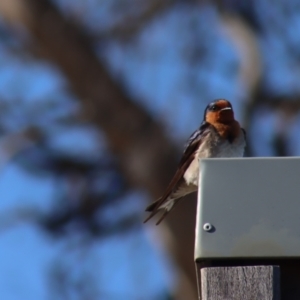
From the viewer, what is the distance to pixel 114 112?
6.00 metres

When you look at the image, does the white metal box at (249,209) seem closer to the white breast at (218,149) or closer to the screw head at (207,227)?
the screw head at (207,227)

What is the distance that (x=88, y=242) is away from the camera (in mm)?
6402

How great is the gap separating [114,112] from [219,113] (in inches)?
106

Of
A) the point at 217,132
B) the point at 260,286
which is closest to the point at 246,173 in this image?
the point at 260,286

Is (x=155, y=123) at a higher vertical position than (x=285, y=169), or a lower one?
higher

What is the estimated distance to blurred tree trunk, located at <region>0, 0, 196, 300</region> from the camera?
19.3ft

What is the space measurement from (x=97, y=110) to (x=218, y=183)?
163 inches

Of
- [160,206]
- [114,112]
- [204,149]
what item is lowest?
[160,206]

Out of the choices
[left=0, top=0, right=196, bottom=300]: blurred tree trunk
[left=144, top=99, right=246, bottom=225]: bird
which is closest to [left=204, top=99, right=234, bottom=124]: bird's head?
[left=144, top=99, right=246, bottom=225]: bird

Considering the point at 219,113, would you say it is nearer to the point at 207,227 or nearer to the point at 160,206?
the point at 160,206

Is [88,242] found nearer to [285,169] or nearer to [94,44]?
[94,44]

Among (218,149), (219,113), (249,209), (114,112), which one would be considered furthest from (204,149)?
(114,112)

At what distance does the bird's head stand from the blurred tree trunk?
2362mm

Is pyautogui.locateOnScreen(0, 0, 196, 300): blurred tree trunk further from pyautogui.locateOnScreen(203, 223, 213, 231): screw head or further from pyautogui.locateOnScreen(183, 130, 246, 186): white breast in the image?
pyautogui.locateOnScreen(203, 223, 213, 231): screw head
